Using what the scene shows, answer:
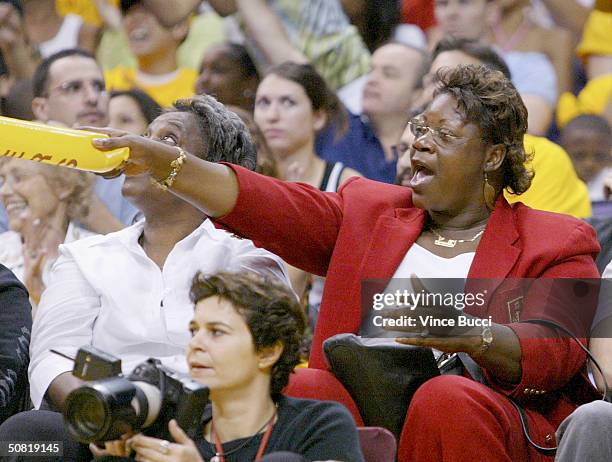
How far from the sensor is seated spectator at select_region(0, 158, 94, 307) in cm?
365

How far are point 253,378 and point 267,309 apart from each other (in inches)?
4.8

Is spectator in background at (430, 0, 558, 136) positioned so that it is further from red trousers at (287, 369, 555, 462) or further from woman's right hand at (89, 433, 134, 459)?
woman's right hand at (89, 433, 134, 459)

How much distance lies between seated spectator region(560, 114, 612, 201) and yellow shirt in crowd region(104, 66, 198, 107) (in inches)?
57.9

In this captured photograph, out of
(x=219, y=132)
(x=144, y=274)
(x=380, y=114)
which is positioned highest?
(x=380, y=114)

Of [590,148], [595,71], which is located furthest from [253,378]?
[595,71]

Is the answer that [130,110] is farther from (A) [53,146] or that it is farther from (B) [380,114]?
(A) [53,146]

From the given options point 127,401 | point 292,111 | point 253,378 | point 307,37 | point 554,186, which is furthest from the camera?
point 307,37

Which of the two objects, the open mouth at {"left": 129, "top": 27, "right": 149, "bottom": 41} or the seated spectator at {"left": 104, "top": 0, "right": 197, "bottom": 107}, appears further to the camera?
the open mouth at {"left": 129, "top": 27, "right": 149, "bottom": 41}

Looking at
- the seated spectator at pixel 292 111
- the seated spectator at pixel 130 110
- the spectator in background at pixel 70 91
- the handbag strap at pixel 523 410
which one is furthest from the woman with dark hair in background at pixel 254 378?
the spectator in background at pixel 70 91

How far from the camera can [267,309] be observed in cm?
203

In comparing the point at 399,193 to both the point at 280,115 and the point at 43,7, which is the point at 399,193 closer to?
the point at 280,115

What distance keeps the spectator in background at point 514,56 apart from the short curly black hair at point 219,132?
177cm

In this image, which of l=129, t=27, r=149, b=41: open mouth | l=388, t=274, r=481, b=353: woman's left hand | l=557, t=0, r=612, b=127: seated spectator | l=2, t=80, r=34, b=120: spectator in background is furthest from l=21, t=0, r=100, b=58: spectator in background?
l=388, t=274, r=481, b=353: woman's left hand

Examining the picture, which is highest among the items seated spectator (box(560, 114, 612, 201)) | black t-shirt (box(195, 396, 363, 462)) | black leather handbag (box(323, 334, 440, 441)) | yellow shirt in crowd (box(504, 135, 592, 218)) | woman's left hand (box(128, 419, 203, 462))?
seated spectator (box(560, 114, 612, 201))
